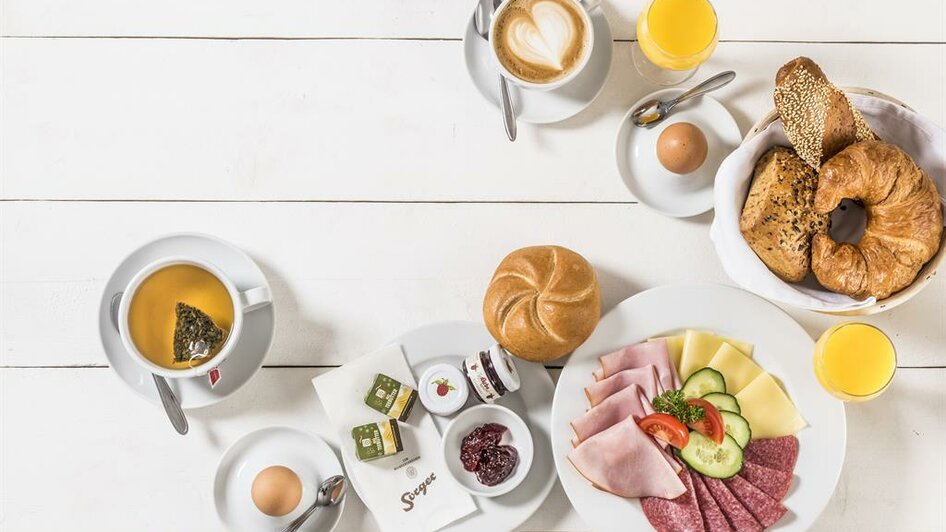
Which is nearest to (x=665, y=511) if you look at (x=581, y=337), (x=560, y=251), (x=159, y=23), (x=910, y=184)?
(x=581, y=337)

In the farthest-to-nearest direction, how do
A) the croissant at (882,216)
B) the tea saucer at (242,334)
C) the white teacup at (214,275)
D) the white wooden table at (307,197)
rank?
1. the white wooden table at (307,197)
2. the tea saucer at (242,334)
3. the white teacup at (214,275)
4. the croissant at (882,216)

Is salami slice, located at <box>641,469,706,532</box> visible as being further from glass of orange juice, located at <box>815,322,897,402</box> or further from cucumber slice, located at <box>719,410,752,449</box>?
glass of orange juice, located at <box>815,322,897,402</box>

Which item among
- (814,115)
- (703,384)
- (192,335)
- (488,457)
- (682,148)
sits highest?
(814,115)

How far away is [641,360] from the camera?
1.42 m

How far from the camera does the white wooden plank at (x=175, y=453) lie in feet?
4.97

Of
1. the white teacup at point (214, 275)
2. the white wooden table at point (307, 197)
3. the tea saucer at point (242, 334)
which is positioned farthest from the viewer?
the white wooden table at point (307, 197)

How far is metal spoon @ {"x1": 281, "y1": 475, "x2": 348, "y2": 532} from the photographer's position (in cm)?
141

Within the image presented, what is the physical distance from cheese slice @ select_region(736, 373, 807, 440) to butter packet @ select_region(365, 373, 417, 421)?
641 millimetres

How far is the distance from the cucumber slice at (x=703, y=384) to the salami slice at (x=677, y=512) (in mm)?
149

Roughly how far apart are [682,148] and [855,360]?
51 cm

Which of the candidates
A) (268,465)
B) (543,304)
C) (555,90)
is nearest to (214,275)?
(268,465)

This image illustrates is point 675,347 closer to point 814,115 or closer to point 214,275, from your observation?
point 814,115

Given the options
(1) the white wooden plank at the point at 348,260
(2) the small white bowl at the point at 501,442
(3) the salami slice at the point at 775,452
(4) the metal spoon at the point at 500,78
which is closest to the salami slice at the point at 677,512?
(3) the salami slice at the point at 775,452

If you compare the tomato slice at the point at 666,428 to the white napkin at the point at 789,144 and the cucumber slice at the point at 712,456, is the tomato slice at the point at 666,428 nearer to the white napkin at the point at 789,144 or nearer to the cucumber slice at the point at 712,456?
the cucumber slice at the point at 712,456
